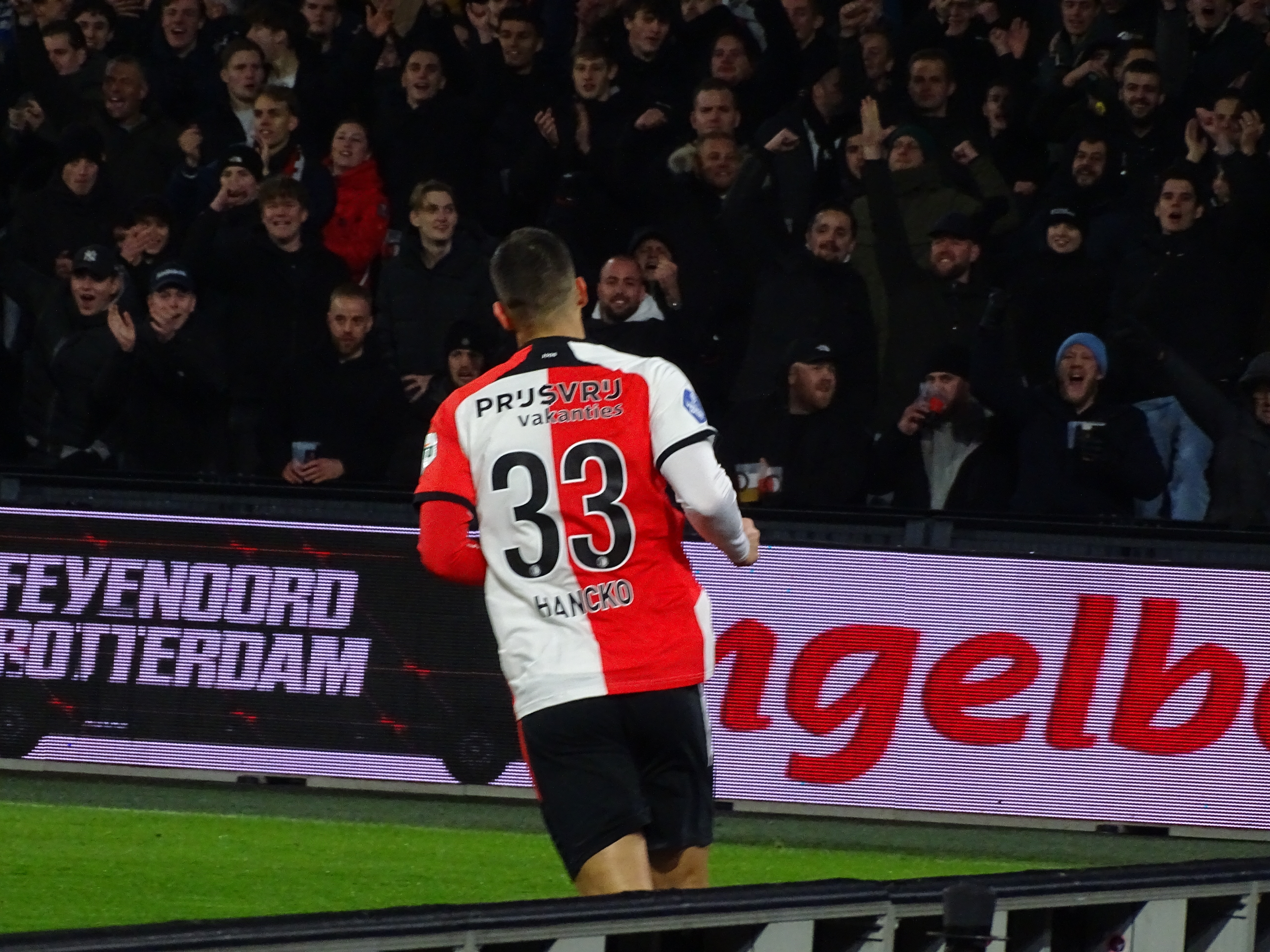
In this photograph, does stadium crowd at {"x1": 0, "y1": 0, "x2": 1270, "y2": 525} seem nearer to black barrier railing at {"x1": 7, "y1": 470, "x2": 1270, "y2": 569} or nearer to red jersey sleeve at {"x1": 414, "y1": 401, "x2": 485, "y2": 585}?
black barrier railing at {"x1": 7, "y1": 470, "x2": 1270, "y2": 569}

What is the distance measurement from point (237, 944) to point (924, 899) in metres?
1.46

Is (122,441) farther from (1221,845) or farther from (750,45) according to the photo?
(1221,845)

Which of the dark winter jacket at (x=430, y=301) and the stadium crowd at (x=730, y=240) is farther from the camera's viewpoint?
the dark winter jacket at (x=430, y=301)

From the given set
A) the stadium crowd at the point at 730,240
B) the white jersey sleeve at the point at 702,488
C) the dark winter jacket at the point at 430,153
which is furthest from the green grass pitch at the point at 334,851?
the dark winter jacket at the point at 430,153

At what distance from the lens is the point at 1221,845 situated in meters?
9.09

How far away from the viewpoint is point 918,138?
11227 millimetres

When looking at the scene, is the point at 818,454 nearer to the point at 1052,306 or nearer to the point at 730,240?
the point at 1052,306

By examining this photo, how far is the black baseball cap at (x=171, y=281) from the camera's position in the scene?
441 inches

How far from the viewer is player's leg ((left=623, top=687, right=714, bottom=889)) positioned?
4.59 meters

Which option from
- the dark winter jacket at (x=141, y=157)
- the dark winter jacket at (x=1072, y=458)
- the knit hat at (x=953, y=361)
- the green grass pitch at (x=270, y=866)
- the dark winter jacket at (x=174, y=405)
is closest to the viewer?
the green grass pitch at (x=270, y=866)

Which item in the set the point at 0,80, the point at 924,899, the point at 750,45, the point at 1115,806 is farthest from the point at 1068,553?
the point at 0,80

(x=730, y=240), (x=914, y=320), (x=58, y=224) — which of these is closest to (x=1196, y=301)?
(x=914, y=320)

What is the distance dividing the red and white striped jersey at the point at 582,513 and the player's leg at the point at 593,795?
0.05 m

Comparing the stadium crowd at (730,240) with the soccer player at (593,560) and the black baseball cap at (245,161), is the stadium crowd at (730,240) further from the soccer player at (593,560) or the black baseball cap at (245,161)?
the soccer player at (593,560)
